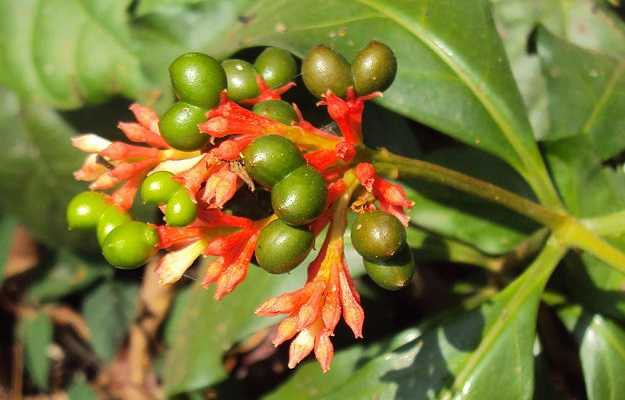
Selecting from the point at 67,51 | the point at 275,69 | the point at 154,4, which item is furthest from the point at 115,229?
the point at 67,51

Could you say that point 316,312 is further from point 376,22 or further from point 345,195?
point 376,22

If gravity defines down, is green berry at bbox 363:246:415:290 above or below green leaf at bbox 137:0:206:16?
above

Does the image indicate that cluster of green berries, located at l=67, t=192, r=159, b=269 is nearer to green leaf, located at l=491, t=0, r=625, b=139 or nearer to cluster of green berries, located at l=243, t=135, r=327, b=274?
cluster of green berries, located at l=243, t=135, r=327, b=274

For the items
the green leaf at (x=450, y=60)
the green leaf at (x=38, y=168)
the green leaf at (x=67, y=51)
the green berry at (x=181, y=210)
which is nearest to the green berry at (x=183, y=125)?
the green berry at (x=181, y=210)

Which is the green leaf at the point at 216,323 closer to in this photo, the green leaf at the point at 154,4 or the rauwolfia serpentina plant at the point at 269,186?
the rauwolfia serpentina plant at the point at 269,186

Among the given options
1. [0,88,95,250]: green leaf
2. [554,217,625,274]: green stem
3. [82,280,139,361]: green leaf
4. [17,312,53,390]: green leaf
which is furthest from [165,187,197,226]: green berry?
[17,312,53,390]: green leaf

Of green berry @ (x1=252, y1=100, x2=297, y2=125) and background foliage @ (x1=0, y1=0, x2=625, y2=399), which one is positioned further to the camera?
background foliage @ (x1=0, y1=0, x2=625, y2=399)

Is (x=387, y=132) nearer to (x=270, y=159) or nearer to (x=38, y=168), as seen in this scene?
(x=270, y=159)
